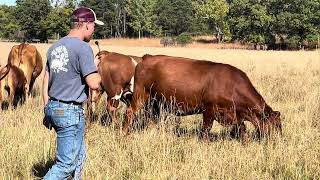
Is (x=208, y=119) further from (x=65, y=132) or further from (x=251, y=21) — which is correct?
(x=251, y=21)

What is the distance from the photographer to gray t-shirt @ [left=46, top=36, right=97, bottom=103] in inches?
189

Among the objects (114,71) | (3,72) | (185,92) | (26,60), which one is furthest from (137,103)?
(26,60)

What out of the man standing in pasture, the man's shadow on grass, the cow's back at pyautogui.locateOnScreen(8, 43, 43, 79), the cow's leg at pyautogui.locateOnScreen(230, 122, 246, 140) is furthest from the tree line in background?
the man standing in pasture

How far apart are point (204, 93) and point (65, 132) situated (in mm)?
4099

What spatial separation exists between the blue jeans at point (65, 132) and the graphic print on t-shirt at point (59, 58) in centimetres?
35

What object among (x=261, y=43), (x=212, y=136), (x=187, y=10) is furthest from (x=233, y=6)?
(x=212, y=136)

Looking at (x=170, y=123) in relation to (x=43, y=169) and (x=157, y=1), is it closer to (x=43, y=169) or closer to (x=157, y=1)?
(x=43, y=169)

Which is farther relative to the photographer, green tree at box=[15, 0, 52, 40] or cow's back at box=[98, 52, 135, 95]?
green tree at box=[15, 0, 52, 40]

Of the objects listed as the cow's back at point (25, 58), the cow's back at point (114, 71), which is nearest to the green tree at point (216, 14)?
the cow's back at point (25, 58)

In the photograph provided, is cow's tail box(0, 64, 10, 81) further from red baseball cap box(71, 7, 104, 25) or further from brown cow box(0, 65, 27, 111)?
red baseball cap box(71, 7, 104, 25)

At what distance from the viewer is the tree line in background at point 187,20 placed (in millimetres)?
71312

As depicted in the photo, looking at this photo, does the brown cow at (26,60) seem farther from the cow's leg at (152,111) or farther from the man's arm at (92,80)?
the man's arm at (92,80)

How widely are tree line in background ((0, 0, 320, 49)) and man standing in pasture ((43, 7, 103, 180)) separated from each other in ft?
186

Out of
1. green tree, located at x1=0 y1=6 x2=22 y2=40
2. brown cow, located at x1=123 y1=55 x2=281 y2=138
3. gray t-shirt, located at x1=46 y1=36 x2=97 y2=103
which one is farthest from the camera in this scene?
green tree, located at x1=0 y1=6 x2=22 y2=40
